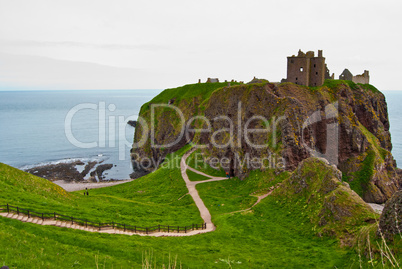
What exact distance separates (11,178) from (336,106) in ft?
224

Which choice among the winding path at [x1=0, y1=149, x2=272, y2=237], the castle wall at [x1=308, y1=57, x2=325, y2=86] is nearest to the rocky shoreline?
the winding path at [x1=0, y1=149, x2=272, y2=237]

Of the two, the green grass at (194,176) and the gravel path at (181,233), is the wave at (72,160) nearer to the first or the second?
the gravel path at (181,233)

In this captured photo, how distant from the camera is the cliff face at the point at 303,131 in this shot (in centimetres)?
6319

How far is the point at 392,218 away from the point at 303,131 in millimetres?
40726

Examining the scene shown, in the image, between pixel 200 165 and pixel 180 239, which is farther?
pixel 200 165

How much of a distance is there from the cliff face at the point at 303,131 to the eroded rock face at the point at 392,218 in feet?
102

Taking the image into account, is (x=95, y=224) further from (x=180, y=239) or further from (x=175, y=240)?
(x=180, y=239)

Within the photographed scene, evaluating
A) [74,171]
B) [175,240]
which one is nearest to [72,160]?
[74,171]

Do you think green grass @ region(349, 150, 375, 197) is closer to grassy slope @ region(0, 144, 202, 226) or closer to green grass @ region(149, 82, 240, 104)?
grassy slope @ region(0, 144, 202, 226)

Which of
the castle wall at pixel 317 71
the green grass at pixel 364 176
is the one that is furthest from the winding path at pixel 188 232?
the castle wall at pixel 317 71

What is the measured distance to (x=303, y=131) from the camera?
65.1 metres

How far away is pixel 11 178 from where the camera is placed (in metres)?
41.9

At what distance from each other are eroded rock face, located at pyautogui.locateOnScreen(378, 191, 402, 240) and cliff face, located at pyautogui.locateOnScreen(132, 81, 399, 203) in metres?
31.1

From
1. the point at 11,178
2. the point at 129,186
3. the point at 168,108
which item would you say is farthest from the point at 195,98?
the point at 11,178
